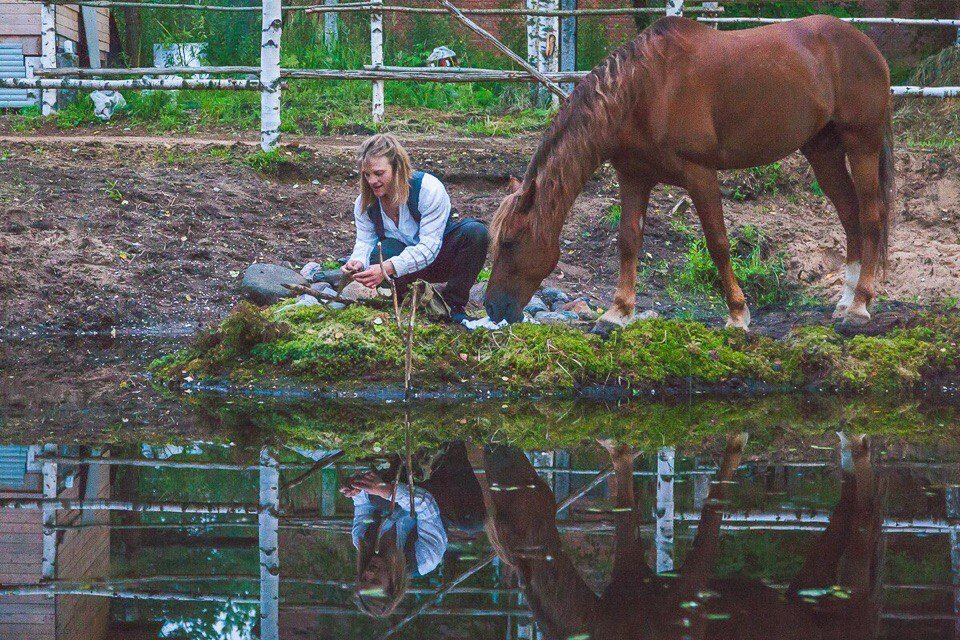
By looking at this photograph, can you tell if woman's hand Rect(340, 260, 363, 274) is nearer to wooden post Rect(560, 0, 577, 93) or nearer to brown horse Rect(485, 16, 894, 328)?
brown horse Rect(485, 16, 894, 328)

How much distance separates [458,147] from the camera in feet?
32.3

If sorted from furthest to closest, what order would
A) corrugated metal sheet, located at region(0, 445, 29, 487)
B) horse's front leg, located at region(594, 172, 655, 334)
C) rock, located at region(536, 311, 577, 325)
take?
rock, located at region(536, 311, 577, 325), horse's front leg, located at region(594, 172, 655, 334), corrugated metal sheet, located at region(0, 445, 29, 487)

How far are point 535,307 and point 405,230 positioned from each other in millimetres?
1792

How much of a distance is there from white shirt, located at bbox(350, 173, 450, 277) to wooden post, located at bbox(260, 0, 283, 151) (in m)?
4.01

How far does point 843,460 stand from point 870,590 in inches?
57.8

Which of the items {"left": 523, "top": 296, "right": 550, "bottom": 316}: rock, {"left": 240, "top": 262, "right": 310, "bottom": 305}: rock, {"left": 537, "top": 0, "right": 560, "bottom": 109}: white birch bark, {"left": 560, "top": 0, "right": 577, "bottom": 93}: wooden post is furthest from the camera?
{"left": 560, "top": 0, "right": 577, "bottom": 93}: wooden post

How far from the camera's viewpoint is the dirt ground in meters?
7.68

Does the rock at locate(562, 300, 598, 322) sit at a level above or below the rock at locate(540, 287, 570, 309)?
below

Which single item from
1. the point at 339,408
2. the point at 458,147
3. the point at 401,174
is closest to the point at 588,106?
the point at 401,174

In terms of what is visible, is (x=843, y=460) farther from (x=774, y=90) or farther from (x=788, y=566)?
(x=774, y=90)

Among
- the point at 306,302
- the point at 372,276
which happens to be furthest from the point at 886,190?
the point at 306,302

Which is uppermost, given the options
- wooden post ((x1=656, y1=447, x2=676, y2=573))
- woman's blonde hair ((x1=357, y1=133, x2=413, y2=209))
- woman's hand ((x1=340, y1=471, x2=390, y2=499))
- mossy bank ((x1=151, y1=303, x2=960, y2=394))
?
woman's blonde hair ((x1=357, y1=133, x2=413, y2=209))

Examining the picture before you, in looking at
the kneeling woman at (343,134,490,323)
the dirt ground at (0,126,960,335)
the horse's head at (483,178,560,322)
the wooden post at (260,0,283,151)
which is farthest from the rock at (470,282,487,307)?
the wooden post at (260,0,283,151)

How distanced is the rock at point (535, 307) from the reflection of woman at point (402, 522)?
3151 mm
